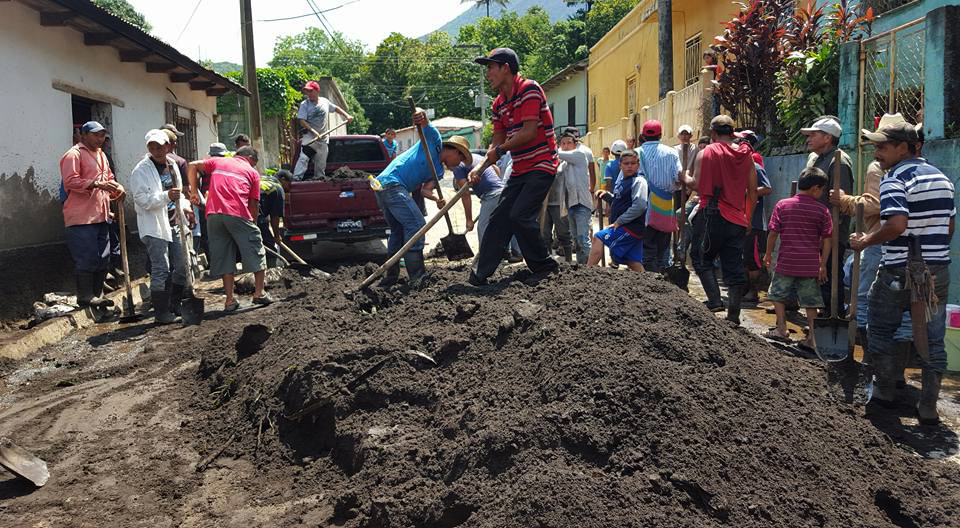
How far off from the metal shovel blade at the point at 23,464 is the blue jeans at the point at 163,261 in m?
4.04

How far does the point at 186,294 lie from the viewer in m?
8.12

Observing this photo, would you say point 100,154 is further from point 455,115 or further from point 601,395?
point 455,115

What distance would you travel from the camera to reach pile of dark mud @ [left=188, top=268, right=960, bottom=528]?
10.1 feet

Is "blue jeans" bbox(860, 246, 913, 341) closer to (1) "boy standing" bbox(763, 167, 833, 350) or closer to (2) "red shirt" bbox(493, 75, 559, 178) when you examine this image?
(1) "boy standing" bbox(763, 167, 833, 350)

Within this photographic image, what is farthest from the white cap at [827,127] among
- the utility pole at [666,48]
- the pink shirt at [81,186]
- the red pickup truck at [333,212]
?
the utility pole at [666,48]

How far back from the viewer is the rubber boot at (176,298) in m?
8.36

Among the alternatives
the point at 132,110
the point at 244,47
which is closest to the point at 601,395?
the point at 132,110

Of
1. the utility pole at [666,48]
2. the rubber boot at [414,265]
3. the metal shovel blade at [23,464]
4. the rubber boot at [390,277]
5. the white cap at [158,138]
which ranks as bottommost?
the metal shovel blade at [23,464]

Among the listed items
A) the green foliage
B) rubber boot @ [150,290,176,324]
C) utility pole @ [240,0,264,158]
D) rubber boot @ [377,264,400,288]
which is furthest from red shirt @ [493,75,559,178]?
the green foliage

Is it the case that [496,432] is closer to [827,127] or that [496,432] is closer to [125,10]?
[827,127]

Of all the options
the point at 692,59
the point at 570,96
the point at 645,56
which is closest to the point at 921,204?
the point at 692,59

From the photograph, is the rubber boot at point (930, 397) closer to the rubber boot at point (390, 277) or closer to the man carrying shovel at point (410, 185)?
the man carrying shovel at point (410, 185)

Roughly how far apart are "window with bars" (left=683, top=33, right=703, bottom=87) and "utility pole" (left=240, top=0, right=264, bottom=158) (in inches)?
390

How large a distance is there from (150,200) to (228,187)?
0.83 m
